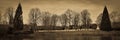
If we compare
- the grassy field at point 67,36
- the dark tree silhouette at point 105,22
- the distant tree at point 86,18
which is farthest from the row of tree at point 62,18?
the grassy field at point 67,36

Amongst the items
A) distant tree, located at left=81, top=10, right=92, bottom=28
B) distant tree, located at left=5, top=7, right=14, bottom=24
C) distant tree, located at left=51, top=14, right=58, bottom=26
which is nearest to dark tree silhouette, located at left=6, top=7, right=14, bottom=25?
distant tree, located at left=5, top=7, right=14, bottom=24

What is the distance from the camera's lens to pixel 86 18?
78.2 meters

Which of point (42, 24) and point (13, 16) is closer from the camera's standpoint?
point (13, 16)

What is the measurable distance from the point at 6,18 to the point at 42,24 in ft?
31.7

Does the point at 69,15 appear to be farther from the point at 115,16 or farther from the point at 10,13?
the point at 10,13

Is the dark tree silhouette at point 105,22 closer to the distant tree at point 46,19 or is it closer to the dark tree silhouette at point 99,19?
the dark tree silhouette at point 99,19

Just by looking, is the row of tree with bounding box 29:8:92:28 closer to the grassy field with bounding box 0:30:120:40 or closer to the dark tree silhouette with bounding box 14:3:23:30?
the dark tree silhouette with bounding box 14:3:23:30

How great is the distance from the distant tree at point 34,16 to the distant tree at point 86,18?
9951 mm

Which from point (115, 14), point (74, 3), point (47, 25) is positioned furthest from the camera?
point (47, 25)

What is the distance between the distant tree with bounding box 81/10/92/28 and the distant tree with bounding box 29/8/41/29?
9951 mm

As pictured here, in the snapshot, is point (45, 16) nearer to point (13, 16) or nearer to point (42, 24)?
point (42, 24)

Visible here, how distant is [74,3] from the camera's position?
66438 mm

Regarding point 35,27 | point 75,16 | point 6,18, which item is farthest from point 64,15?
point 6,18

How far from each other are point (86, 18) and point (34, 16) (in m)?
12.2
